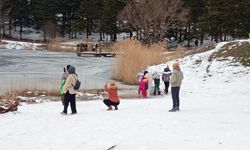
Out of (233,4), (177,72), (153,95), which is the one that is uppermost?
(233,4)

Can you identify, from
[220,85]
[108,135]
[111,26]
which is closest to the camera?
[108,135]

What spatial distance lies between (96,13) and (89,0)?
2.08 meters

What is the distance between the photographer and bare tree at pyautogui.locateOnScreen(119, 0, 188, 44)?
5201 centimetres

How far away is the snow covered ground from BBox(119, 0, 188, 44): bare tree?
112ft

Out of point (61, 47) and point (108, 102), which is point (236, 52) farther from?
point (61, 47)

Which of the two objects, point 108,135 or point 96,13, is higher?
point 96,13

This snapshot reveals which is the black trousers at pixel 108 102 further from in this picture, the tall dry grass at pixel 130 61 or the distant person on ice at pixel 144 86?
the tall dry grass at pixel 130 61

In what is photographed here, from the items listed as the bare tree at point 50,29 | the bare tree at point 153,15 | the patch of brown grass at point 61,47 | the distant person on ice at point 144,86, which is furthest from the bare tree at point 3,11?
the distant person on ice at point 144,86

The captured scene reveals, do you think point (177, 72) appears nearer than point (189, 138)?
No

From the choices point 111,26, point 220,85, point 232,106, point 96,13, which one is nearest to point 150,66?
point 220,85

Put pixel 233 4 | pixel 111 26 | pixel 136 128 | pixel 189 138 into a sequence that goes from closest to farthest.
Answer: pixel 189 138
pixel 136 128
pixel 233 4
pixel 111 26

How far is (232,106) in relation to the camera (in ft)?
49.1

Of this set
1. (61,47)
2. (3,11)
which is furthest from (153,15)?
(3,11)

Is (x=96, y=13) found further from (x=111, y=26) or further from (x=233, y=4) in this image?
(x=233, y=4)
